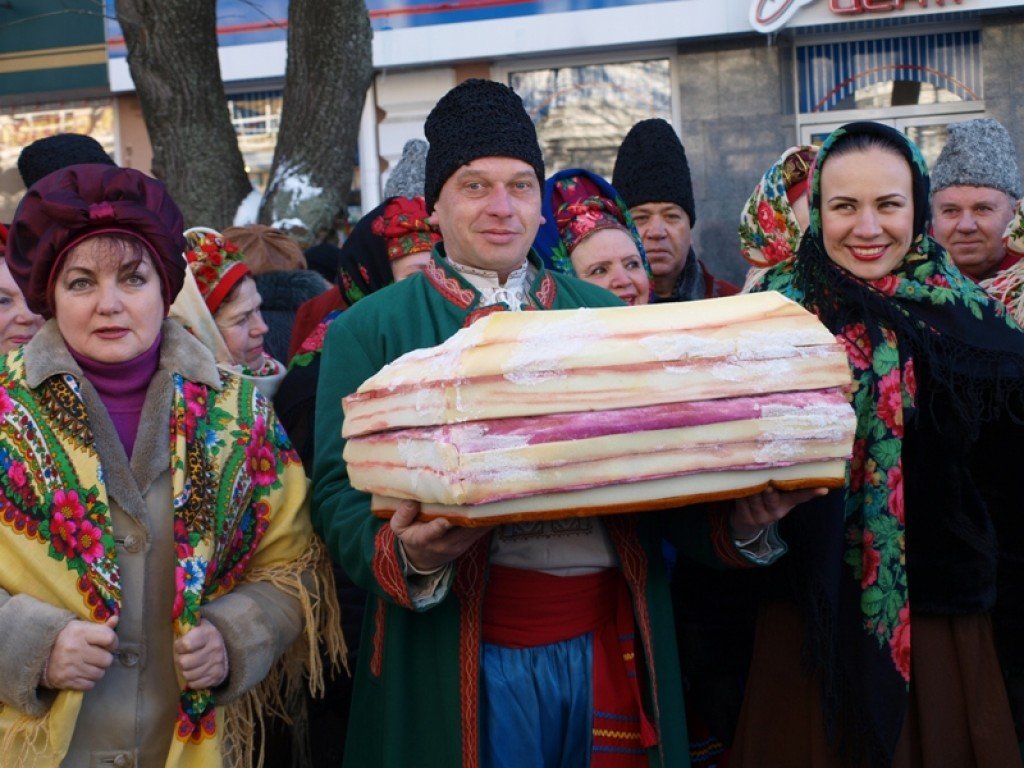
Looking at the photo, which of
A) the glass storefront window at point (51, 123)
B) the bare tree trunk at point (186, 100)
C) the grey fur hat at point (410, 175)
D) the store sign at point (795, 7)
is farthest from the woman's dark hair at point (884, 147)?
the glass storefront window at point (51, 123)

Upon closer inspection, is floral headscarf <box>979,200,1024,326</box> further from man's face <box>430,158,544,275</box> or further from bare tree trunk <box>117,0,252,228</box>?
bare tree trunk <box>117,0,252,228</box>

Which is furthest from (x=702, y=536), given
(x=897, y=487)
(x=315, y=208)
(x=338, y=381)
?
(x=315, y=208)

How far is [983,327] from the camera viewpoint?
2.82 metres

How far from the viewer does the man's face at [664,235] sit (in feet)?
15.1

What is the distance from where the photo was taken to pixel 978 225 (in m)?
4.50

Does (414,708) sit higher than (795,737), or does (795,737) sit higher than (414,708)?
(414,708)

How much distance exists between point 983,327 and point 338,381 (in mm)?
1486

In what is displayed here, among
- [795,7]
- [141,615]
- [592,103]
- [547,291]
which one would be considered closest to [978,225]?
[547,291]

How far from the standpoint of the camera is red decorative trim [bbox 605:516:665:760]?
93.4 inches

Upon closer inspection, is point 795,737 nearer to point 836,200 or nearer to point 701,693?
point 701,693

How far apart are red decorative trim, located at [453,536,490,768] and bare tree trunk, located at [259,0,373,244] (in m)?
4.69

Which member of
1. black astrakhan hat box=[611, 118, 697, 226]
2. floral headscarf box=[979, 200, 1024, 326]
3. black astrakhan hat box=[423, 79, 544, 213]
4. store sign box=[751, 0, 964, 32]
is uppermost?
store sign box=[751, 0, 964, 32]

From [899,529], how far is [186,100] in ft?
17.2

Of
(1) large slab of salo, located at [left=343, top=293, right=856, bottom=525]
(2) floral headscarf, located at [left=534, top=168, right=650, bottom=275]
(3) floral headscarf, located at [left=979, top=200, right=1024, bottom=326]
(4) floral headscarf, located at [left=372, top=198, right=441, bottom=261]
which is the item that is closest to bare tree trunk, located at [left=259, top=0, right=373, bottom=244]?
(4) floral headscarf, located at [left=372, top=198, right=441, bottom=261]
